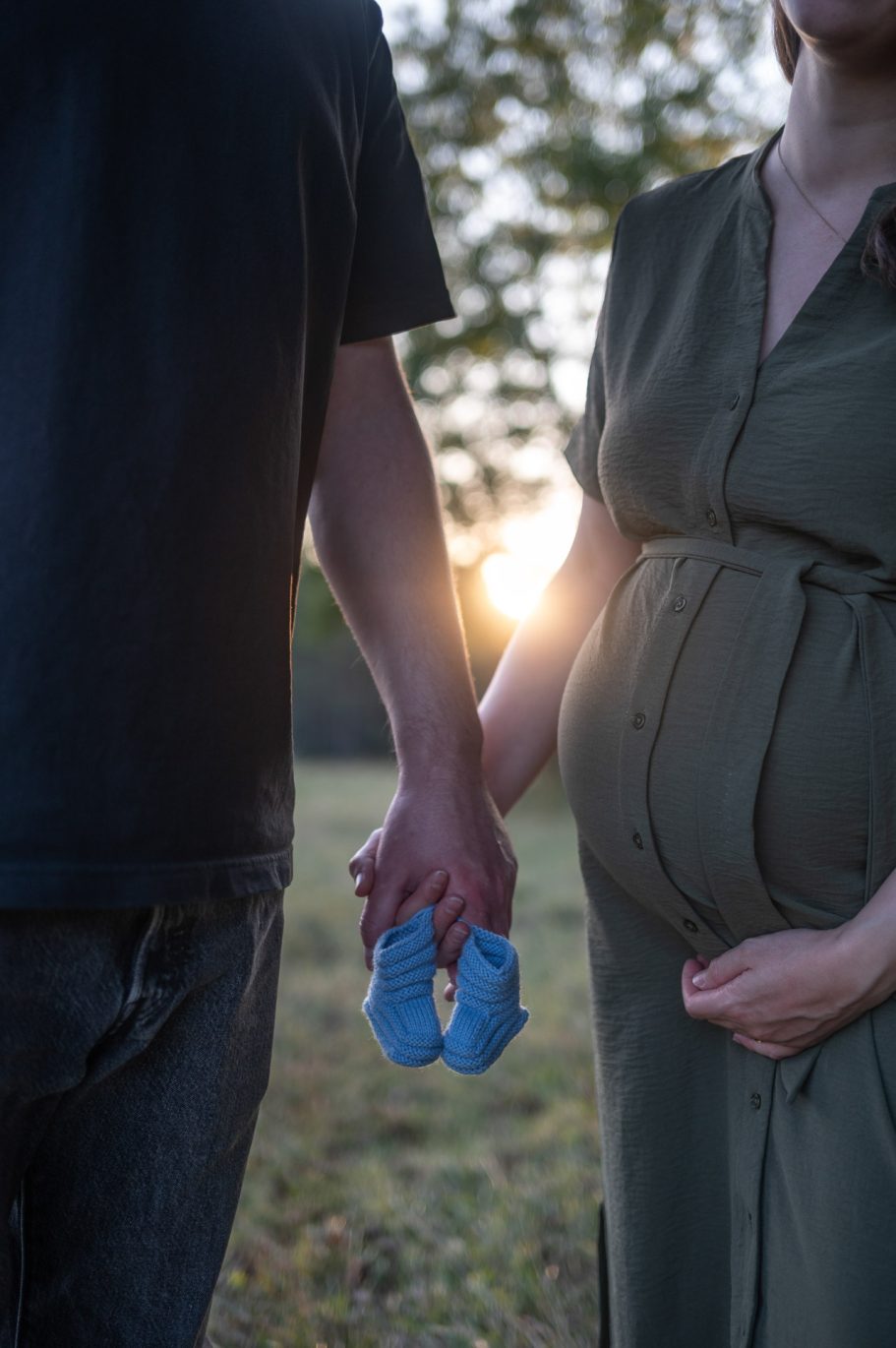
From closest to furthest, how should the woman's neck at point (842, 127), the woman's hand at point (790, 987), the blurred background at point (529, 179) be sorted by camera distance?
the woman's hand at point (790, 987), the woman's neck at point (842, 127), the blurred background at point (529, 179)

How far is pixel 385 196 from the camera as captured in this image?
1.63 metres

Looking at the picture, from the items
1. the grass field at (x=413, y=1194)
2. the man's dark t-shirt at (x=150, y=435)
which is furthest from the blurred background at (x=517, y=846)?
the man's dark t-shirt at (x=150, y=435)

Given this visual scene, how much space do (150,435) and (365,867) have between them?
715 mm

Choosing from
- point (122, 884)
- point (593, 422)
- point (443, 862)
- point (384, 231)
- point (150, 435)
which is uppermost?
point (384, 231)

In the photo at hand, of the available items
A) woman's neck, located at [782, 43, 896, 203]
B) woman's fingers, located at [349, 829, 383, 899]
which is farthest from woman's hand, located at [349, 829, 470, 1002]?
woman's neck, located at [782, 43, 896, 203]

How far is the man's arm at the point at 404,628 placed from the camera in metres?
1.66

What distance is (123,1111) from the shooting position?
4.15 feet

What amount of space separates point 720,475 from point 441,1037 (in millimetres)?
763

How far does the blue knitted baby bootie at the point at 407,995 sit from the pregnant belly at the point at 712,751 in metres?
0.28

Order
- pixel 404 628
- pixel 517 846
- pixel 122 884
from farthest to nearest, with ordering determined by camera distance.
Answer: pixel 517 846
pixel 404 628
pixel 122 884

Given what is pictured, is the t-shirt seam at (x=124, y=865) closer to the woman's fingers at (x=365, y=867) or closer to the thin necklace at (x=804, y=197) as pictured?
the woman's fingers at (x=365, y=867)

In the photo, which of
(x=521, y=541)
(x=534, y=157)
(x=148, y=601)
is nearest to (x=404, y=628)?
(x=148, y=601)

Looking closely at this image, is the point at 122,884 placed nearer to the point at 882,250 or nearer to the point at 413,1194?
the point at 882,250

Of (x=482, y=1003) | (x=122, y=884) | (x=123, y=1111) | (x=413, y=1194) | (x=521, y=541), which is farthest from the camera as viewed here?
(x=521, y=541)
